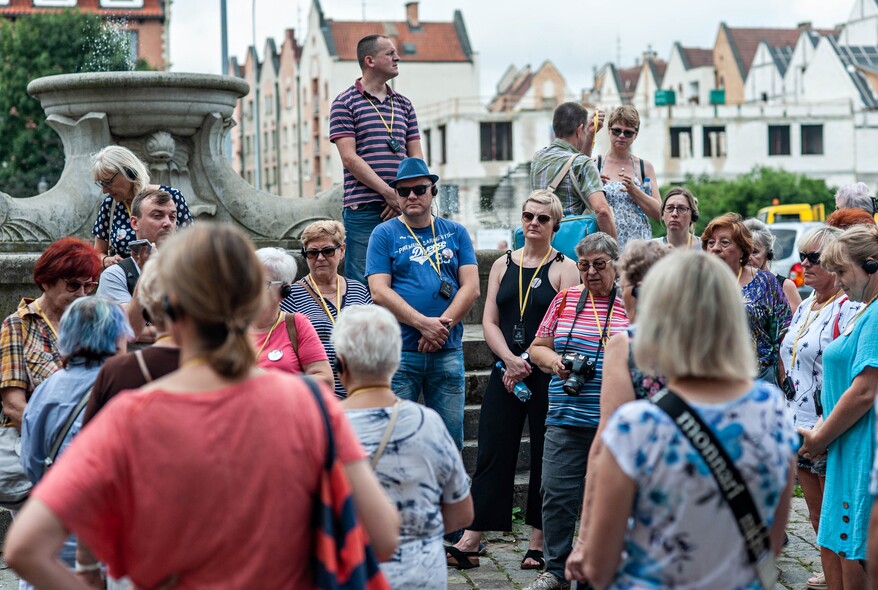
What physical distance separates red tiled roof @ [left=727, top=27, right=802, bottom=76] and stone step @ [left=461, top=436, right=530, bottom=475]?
86.9 m

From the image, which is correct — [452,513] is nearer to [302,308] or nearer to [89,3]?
[302,308]

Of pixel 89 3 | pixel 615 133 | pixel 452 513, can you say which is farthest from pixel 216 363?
pixel 89 3

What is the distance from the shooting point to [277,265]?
5777mm

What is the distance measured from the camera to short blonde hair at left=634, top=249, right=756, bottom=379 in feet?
10.2

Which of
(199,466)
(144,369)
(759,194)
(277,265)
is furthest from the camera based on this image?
(759,194)

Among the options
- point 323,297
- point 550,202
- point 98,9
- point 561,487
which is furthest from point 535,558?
point 98,9

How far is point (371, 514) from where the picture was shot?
3020 mm

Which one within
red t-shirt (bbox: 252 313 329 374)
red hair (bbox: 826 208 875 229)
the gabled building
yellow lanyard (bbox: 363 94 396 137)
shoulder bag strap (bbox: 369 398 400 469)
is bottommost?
shoulder bag strap (bbox: 369 398 400 469)

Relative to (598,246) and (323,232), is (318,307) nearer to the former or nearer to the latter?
(323,232)

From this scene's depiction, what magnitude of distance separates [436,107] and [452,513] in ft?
252

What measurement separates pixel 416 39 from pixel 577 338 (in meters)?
84.6

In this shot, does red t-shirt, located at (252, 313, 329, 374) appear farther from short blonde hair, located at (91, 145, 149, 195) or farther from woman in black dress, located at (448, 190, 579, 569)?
woman in black dress, located at (448, 190, 579, 569)

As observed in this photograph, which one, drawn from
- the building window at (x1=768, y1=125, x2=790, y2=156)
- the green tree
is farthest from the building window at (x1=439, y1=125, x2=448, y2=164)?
the green tree

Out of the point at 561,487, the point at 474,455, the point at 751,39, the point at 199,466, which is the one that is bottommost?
the point at 474,455
